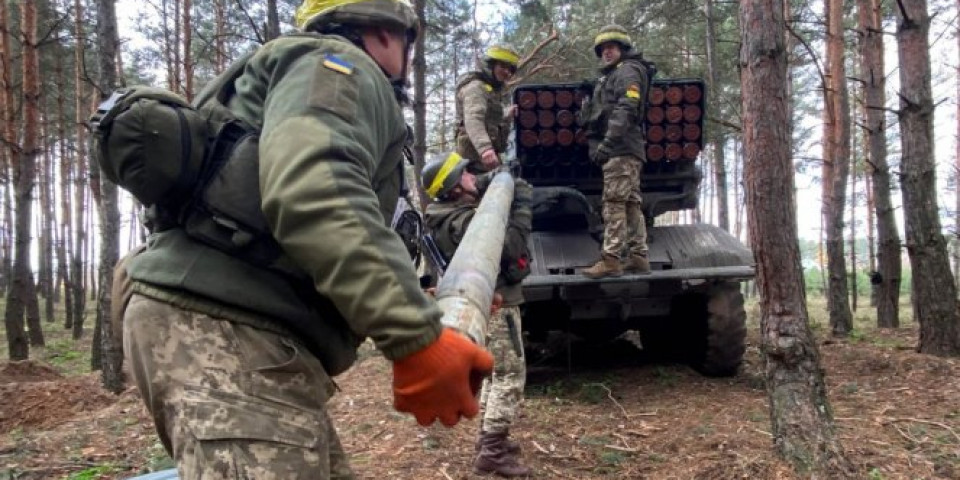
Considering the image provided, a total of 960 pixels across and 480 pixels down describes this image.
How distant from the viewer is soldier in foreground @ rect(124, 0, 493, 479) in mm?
1498

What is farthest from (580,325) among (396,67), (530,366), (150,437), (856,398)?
(396,67)

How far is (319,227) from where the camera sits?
150cm

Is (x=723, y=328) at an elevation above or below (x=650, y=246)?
below

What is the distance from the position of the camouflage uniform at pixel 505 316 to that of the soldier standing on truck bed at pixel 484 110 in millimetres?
1544

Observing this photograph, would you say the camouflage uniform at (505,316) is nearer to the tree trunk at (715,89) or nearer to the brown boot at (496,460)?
the brown boot at (496,460)

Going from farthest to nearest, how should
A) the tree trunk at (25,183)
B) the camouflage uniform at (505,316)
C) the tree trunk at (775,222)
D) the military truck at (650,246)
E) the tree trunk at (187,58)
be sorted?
the tree trunk at (187,58) < the tree trunk at (25,183) < the military truck at (650,246) < the camouflage uniform at (505,316) < the tree trunk at (775,222)

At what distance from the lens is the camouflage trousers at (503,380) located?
434cm

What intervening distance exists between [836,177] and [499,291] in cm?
922

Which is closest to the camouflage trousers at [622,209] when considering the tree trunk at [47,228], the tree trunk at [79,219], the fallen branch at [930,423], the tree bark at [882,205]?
the fallen branch at [930,423]

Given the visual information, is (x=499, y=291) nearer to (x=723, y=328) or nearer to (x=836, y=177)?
(x=723, y=328)

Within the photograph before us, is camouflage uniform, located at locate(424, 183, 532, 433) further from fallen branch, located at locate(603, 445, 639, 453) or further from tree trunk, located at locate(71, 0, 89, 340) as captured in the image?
tree trunk, located at locate(71, 0, 89, 340)

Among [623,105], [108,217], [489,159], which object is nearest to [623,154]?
[623,105]

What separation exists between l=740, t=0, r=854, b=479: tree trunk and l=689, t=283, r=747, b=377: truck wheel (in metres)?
2.52

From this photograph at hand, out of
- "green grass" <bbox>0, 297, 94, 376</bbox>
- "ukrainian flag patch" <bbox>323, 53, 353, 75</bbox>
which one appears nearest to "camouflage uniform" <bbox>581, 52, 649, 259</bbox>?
"ukrainian flag patch" <bbox>323, 53, 353, 75</bbox>
